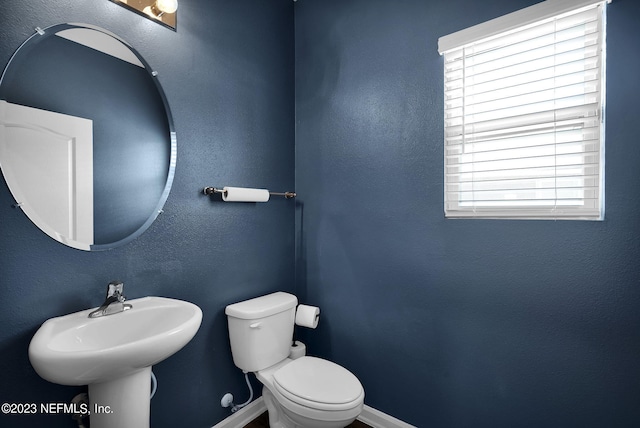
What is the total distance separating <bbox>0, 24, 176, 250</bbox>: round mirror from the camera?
43.2 inches

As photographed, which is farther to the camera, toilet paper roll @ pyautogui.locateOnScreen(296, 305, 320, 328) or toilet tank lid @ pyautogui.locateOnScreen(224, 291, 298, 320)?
toilet paper roll @ pyautogui.locateOnScreen(296, 305, 320, 328)

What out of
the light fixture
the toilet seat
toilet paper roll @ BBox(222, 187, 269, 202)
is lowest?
the toilet seat

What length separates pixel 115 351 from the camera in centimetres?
90

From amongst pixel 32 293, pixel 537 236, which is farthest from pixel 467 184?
pixel 32 293

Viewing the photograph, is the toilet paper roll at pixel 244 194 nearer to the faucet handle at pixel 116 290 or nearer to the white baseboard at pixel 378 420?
the faucet handle at pixel 116 290

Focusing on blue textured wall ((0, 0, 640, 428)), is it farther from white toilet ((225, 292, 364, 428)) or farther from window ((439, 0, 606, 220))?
white toilet ((225, 292, 364, 428))

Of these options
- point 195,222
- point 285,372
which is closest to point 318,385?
point 285,372

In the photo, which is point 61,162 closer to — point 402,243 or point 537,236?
point 402,243

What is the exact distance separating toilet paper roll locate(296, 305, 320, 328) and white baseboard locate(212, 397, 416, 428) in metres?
0.56

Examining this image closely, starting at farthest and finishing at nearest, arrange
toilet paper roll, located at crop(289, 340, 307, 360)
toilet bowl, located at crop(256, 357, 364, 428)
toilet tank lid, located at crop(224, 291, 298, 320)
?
1. toilet paper roll, located at crop(289, 340, 307, 360)
2. toilet tank lid, located at crop(224, 291, 298, 320)
3. toilet bowl, located at crop(256, 357, 364, 428)

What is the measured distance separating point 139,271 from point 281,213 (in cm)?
90

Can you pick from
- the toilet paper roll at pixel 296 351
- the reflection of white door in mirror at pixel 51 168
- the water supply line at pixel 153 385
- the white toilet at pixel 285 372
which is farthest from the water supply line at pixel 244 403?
the reflection of white door in mirror at pixel 51 168

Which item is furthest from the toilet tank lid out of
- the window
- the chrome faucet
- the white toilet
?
the window

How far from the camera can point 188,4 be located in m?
1.54
